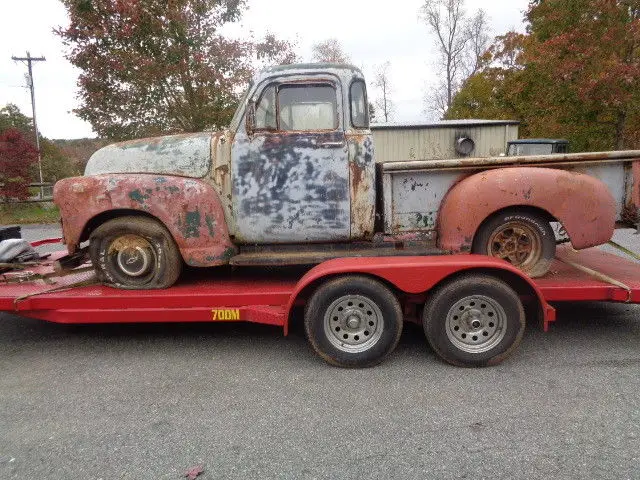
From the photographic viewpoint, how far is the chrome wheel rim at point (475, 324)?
12.2 feet

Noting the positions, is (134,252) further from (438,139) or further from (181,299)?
(438,139)

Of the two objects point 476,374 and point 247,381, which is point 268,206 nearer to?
point 247,381

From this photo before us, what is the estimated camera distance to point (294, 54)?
12.9m

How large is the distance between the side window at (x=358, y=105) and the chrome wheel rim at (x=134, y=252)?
2.20 m

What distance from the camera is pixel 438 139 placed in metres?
16.9

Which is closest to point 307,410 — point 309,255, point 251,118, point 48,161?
point 309,255

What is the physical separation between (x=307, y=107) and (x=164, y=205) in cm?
154

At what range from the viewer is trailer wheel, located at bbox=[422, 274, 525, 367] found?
365cm

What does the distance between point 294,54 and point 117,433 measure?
11.8 meters

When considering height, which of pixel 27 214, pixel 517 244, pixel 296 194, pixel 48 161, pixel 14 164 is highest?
pixel 48 161

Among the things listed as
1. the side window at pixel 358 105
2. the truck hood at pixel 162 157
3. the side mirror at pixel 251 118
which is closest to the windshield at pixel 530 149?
the side window at pixel 358 105

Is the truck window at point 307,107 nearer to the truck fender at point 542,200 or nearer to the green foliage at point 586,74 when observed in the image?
the truck fender at point 542,200

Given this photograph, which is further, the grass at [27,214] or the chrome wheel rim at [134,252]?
the grass at [27,214]

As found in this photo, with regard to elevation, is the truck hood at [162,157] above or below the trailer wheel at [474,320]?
above
